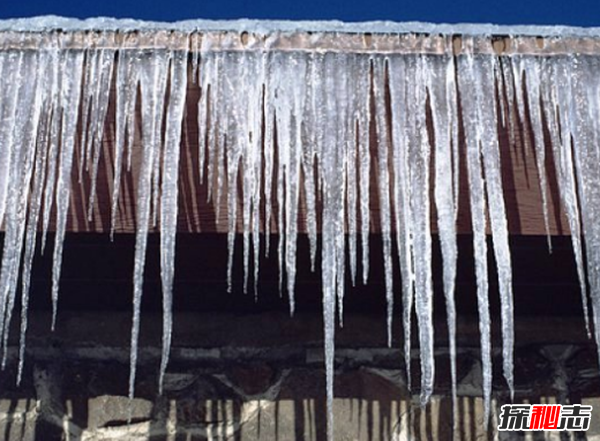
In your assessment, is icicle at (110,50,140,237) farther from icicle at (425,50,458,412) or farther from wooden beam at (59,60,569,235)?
icicle at (425,50,458,412)

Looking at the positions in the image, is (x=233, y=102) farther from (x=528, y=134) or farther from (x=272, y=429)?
(x=272, y=429)

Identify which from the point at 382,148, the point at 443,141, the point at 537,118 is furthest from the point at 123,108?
the point at 537,118

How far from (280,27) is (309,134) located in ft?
0.72

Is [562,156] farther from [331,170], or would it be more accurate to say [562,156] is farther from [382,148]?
[331,170]

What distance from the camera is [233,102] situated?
1937mm

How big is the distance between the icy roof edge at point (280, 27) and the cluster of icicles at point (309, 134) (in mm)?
40

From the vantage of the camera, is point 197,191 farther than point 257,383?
No

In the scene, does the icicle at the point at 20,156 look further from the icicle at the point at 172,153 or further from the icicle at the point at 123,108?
the icicle at the point at 172,153

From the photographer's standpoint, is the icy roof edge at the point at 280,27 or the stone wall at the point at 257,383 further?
the stone wall at the point at 257,383

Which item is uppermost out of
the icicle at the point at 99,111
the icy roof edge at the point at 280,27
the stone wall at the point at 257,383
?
the icy roof edge at the point at 280,27

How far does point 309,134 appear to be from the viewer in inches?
77.0

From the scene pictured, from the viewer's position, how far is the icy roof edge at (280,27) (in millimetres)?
1949

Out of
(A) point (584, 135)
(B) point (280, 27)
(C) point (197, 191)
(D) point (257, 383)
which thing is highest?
(B) point (280, 27)

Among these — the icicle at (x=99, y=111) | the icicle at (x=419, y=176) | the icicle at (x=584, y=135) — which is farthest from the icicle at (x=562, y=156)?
the icicle at (x=99, y=111)
